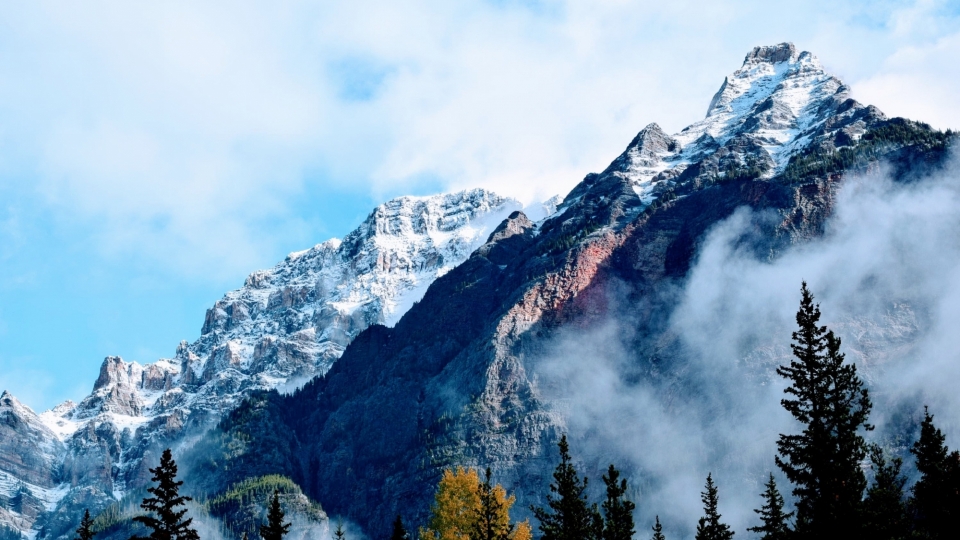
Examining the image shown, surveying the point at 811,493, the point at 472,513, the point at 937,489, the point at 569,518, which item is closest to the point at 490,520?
the point at 472,513

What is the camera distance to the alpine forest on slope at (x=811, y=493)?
5181 cm

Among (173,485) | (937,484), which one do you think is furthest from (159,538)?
(937,484)

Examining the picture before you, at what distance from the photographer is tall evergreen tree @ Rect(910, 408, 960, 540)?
66.9 metres

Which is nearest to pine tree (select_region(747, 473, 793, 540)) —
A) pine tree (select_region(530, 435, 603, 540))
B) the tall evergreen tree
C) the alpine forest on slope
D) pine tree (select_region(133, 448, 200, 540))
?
the alpine forest on slope

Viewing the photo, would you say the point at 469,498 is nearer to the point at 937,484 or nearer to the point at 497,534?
the point at 497,534

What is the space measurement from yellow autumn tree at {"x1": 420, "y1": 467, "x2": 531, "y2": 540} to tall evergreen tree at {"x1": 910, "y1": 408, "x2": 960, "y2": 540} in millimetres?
24410

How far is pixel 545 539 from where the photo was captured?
71.4m

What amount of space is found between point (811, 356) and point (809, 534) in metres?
8.43

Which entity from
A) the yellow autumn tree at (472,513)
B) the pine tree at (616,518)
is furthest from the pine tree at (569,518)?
the yellow autumn tree at (472,513)

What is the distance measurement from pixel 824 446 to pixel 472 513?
2568cm

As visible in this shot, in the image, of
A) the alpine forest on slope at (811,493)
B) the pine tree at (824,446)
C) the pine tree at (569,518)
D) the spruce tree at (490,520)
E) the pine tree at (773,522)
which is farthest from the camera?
the pine tree at (569,518)

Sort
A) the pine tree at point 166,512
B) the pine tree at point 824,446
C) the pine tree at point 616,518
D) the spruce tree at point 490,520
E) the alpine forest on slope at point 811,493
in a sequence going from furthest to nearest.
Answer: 1. the pine tree at point 616,518
2. the spruce tree at point 490,520
3. the pine tree at point 166,512
4. the alpine forest on slope at point 811,493
5. the pine tree at point 824,446

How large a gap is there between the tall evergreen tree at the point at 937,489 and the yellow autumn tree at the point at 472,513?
24.4 meters

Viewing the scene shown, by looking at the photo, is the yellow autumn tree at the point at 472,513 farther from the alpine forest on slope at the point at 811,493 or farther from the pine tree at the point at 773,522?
the pine tree at the point at 773,522
